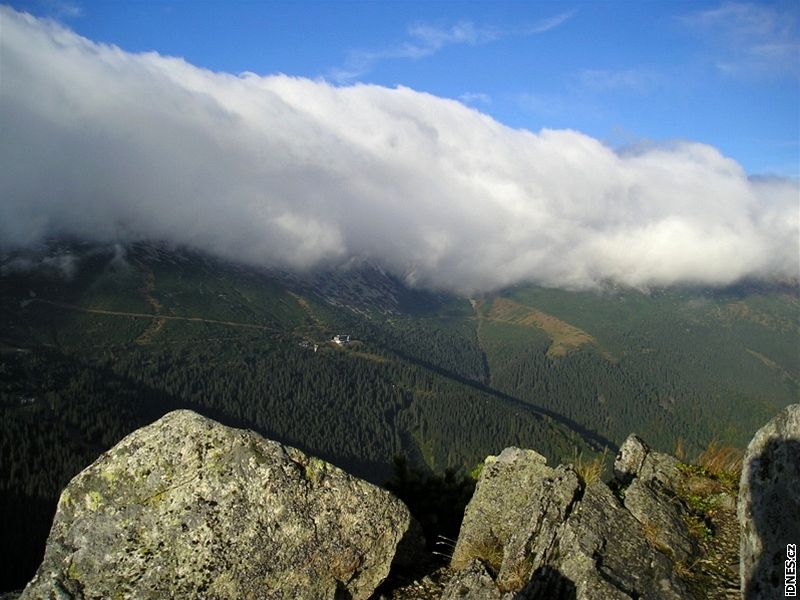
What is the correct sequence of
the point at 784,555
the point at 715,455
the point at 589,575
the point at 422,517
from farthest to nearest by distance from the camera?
the point at 422,517 < the point at 715,455 < the point at 589,575 < the point at 784,555

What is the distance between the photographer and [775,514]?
8938 mm

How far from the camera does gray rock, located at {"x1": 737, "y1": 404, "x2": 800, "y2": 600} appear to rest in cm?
860

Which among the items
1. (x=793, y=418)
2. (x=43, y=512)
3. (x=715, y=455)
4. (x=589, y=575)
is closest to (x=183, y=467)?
(x=589, y=575)

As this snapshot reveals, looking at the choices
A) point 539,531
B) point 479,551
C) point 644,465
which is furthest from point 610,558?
point 644,465

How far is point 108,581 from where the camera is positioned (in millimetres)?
11328

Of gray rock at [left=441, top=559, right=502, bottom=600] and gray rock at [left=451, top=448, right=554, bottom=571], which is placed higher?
gray rock at [left=451, top=448, right=554, bottom=571]

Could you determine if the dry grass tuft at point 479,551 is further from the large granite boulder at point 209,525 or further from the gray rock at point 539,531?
the large granite boulder at point 209,525

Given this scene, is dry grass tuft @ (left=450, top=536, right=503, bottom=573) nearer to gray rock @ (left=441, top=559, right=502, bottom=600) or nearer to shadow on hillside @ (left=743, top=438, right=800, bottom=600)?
gray rock @ (left=441, top=559, right=502, bottom=600)

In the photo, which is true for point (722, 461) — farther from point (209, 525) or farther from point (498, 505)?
point (209, 525)

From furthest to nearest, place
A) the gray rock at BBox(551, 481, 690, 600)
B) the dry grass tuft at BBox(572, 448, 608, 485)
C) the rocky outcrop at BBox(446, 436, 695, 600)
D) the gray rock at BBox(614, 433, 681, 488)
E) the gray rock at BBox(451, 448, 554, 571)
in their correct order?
the gray rock at BBox(614, 433, 681, 488), the dry grass tuft at BBox(572, 448, 608, 485), the gray rock at BBox(451, 448, 554, 571), the rocky outcrop at BBox(446, 436, 695, 600), the gray rock at BBox(551, 481, 690, 600)

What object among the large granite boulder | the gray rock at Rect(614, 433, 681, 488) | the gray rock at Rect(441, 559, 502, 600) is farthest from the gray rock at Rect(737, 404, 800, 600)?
the large granite boulder

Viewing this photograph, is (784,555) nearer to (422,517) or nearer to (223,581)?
(223,581)

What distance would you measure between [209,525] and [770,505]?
476 inches

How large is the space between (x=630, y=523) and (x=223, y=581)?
10289 millimetres
